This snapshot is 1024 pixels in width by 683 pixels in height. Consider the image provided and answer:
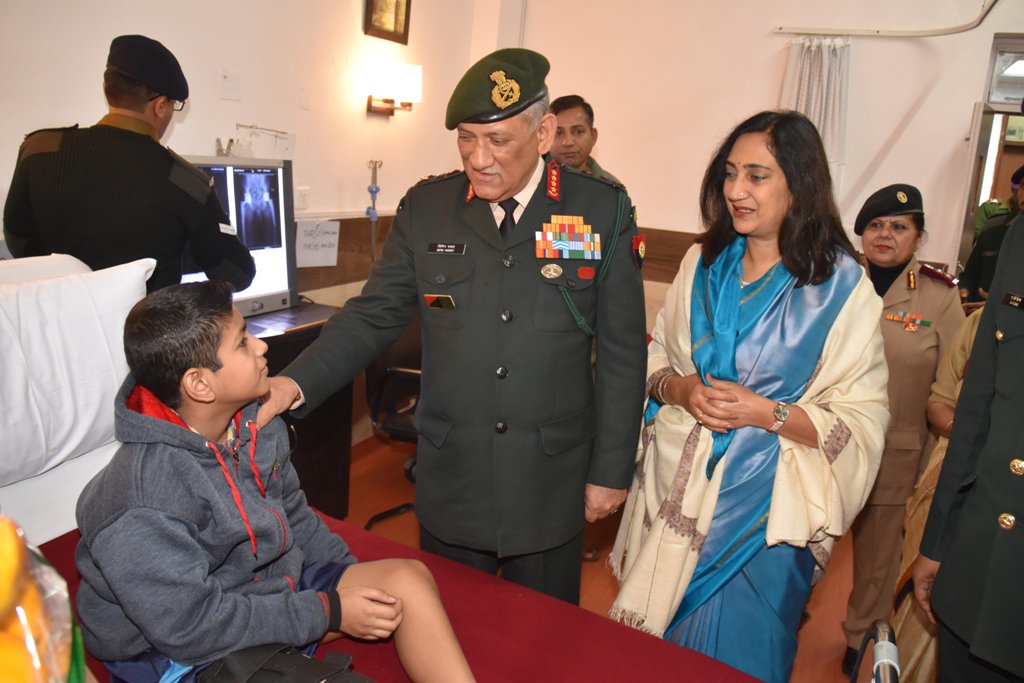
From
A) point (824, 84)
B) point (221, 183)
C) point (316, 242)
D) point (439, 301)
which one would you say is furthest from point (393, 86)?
point (439, 301)

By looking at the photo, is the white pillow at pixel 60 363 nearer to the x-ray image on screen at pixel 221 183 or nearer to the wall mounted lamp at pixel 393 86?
the x-ray image on screen at pixel 221 183

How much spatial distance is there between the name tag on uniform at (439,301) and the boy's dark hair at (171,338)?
19.4 inches

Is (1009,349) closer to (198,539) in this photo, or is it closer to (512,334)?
(512,334)

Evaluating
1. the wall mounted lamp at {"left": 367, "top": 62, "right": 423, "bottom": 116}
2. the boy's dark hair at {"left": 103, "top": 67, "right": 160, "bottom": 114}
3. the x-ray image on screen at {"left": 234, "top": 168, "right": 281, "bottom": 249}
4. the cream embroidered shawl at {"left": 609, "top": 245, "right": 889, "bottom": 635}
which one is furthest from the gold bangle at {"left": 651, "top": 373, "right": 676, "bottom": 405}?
the wall mounted lamp at {"left": 367, "top": 62, "right": 423, "bottom": 116}

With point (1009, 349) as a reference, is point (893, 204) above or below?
above

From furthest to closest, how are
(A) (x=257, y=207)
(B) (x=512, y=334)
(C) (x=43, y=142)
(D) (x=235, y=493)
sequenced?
1. (A) (x=257, y=207)
2. (C) (x=43, y=142)
3. (B) (x=512, y=334)
4. (D) (x=235, y=493)

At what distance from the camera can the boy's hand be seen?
4.72ft

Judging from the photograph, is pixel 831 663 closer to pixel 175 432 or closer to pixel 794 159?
pixel 794 159

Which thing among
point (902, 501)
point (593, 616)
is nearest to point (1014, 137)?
point (902, 501)

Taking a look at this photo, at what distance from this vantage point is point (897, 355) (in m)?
2.45

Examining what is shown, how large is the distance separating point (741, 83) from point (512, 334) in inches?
151

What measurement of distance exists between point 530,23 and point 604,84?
2.32 feet

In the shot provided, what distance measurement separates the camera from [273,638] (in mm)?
1371

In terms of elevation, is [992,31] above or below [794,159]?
above
